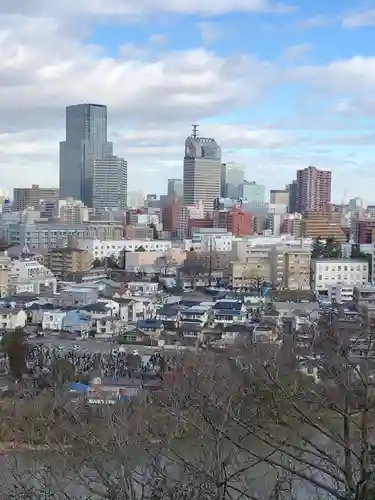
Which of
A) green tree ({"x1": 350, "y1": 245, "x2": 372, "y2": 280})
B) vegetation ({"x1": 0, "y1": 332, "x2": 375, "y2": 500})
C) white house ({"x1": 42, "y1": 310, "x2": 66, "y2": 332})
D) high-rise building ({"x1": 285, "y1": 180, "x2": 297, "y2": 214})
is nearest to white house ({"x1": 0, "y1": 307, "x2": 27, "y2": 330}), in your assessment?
white house ({"x1": 42, "y1": 310, "x2": 66, "y2": 332})

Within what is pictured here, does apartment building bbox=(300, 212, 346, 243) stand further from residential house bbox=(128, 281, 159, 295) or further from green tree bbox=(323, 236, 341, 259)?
residential house bbox=(128, 281, 159, 295)

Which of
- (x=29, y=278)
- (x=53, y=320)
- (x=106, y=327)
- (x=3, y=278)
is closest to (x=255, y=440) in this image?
(x=106, y=327)

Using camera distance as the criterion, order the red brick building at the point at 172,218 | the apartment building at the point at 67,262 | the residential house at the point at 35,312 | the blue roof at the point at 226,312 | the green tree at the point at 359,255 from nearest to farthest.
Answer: the blue roof at the point at 226,312 < the residential house at the point at 35,312 < the green tree at the point at 359,255 < the apartment building at the point at 67,262 < the red brick building at the point at 172,218

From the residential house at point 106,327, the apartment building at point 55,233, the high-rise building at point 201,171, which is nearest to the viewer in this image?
the residential house at point 106,327

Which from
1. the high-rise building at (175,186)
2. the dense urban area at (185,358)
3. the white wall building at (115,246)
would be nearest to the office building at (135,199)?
the high-rise building at (175,186)

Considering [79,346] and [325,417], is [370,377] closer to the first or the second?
[325,417]

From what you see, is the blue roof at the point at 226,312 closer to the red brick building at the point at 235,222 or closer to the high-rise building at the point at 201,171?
the red brick building at the point at 235,222
